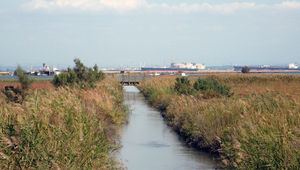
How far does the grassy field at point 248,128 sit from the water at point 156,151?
62 cm

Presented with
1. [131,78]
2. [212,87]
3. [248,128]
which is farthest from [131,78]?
[248,128]

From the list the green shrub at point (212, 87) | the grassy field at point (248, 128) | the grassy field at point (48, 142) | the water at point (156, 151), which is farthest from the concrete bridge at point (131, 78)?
the grassy field at point (48, 142)

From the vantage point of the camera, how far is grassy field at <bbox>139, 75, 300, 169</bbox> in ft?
33.0

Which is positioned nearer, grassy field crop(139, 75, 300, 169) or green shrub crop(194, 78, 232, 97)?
grassy field crop(139, 75, 300, 169)

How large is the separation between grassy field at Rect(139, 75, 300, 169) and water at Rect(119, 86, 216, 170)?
62 centimetres

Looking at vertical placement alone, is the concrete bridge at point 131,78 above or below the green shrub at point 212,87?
below

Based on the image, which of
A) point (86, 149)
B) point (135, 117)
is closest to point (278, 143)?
point (86, 149)

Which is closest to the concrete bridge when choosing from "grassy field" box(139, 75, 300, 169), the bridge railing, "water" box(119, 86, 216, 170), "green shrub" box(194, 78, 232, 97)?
the bridge railing

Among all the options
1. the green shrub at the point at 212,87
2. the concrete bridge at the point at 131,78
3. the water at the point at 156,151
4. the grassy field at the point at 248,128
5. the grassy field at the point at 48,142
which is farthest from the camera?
the concrete bridge at the point at 131,78

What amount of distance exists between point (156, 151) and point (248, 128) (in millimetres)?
7164

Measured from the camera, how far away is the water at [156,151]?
16094 mm

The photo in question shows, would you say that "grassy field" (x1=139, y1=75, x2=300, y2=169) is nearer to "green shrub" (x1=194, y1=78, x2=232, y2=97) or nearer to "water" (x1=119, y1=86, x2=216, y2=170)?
"water" (x1=119, y1=86, x2=216, y2=170)

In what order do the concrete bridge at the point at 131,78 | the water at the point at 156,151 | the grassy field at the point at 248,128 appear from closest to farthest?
the grassy field at the point at 248,128 → the water at the point at 156,151 → the concrete bridge at the point at 131,78

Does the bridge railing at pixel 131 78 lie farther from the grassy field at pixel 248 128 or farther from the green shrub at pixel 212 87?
the grassy field at pixel 248 128
